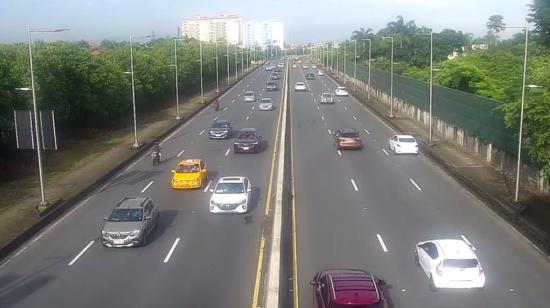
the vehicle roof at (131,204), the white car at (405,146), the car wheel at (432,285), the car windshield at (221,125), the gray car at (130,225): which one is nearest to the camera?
the car wheel at (432,285)

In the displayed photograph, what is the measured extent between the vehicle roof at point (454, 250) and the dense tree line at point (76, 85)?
2569 cm

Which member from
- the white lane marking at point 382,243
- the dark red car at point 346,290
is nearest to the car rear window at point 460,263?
the dark red car at point 346,290

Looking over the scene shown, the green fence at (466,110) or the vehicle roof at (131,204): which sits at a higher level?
the green fence at (466,110)

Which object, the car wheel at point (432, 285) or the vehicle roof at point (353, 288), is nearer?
the vehicle roof at point (353, 288)

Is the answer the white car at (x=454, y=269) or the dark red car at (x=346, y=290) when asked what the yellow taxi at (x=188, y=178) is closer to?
the white car at (x=454, y=269)

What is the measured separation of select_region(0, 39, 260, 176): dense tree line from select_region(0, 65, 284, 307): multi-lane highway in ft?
30.3

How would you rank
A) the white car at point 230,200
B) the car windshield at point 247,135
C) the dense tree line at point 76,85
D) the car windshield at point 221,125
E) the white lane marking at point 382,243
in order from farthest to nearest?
the car windshield at point 221,125
the car windshield at point 247,135
the dense tree line at point 76,85
the white car at point 230,200
the white lane marking at point 382,243

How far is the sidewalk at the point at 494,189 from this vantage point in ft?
84.0

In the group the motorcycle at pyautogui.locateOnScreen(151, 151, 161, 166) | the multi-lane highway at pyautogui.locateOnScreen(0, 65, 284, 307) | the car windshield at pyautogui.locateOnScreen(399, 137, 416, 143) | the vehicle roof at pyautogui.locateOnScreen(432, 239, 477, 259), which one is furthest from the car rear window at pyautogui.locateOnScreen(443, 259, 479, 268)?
the car windshield at pyautogui.locateOnScreen(399, 137, 416, 143)

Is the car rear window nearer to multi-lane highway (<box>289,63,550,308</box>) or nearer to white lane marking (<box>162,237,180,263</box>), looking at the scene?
multi-lane highway (<box>289,63,550,308</box>)

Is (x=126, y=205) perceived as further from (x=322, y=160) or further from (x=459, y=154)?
(x=459, y=154)

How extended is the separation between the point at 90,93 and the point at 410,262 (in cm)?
3700

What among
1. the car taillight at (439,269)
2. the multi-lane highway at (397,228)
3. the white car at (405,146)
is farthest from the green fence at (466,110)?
the car taillight at (439,269)

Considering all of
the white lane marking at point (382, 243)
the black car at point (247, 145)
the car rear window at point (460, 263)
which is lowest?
the white lane marking at point (382, 243)
